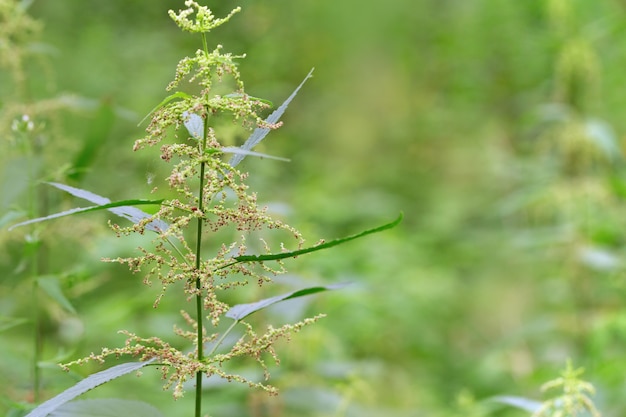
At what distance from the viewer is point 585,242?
Result: 2.88 m

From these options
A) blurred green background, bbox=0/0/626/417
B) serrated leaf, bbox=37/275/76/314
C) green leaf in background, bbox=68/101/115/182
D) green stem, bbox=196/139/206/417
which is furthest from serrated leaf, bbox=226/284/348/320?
green leaf in background, bbox=68/101/115/182

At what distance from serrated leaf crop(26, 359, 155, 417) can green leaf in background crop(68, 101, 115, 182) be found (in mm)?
604

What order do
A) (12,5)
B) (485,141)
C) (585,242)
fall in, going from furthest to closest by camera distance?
(485,141)
(585,242)
(12,5)

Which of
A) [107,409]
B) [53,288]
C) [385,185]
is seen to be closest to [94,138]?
[53,288]

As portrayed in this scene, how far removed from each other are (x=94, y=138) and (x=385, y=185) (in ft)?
18.7

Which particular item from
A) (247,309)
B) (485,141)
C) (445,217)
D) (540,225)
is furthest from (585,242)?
(485,141)

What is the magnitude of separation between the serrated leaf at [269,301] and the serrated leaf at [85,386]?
0.43ft

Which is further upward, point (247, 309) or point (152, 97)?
point (152, 97)

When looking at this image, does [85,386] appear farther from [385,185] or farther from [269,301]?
[385,185]

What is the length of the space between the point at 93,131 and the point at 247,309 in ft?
2.09

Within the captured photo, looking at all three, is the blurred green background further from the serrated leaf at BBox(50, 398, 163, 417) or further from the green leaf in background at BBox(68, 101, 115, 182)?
the serrated leaf at BBox(50, 398, 163, 417)

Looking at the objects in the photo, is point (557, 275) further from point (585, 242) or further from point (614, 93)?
point (614, 93)

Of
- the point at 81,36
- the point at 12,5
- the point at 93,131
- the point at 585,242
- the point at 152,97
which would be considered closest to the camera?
the point at 93,131

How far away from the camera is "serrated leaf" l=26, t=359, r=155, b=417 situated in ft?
2.48
